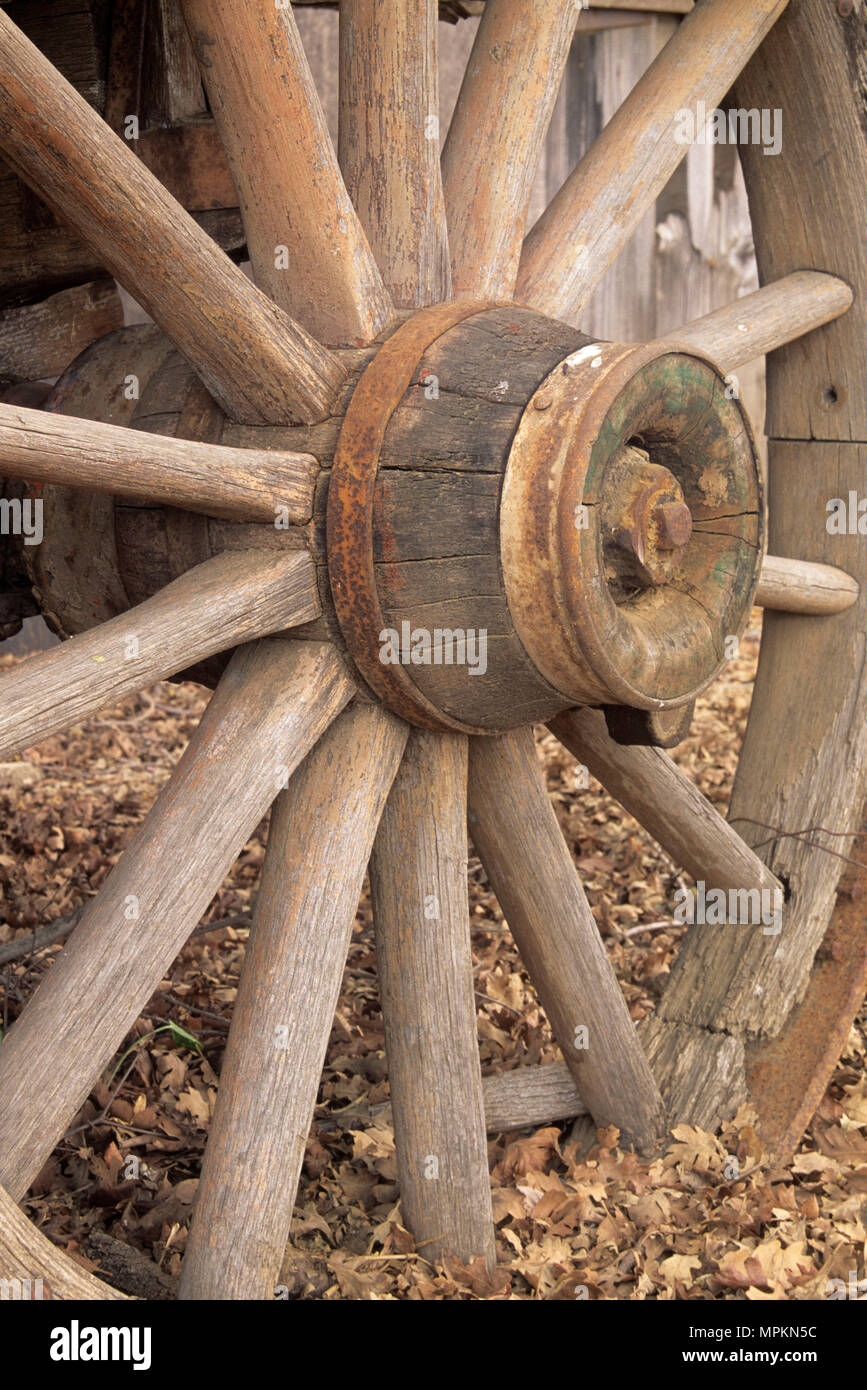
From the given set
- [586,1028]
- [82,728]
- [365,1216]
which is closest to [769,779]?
[586,1028]

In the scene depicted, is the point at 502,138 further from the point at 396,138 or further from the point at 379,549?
the point at 379,549

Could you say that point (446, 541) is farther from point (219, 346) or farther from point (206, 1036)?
point (206, 1036)

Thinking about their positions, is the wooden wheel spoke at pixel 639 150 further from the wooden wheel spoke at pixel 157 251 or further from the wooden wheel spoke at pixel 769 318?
the wooden wheel spoke at pixel 157 251

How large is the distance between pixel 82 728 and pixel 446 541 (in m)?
3.16

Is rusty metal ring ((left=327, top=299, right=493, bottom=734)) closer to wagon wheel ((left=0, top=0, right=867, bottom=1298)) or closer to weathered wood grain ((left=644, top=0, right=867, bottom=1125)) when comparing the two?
wagon wheel ((left=0, top=0, right=867, bottom=1298))

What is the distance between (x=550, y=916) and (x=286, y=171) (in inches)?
47.0

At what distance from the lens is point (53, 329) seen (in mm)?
2301

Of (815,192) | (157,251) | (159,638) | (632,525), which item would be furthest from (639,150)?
(159,638)

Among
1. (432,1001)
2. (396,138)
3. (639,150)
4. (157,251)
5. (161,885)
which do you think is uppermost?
(639,150)

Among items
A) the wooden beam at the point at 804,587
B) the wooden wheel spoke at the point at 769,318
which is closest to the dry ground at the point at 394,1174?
the wooden beam at the point at 804,587

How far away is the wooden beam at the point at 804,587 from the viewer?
2355mm

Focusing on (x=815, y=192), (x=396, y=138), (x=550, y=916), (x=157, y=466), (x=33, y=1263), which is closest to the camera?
(x=33, y=1263)

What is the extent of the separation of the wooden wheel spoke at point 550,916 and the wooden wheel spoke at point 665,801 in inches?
4.3
